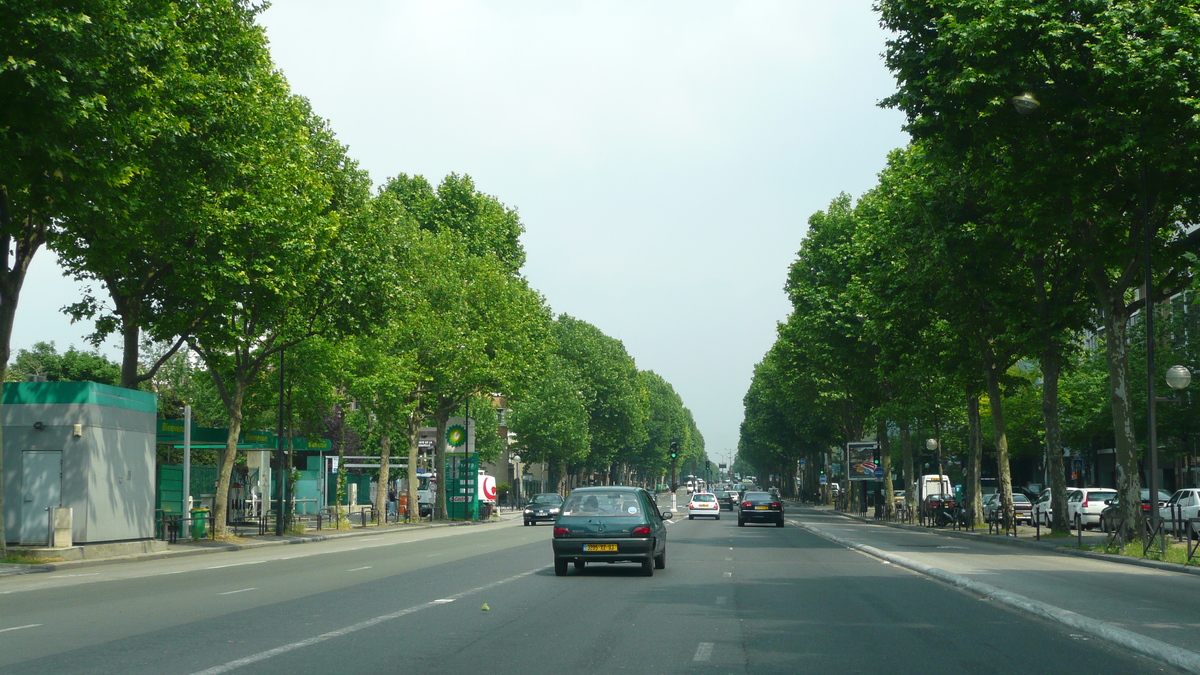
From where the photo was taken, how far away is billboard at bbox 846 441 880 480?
6100cm

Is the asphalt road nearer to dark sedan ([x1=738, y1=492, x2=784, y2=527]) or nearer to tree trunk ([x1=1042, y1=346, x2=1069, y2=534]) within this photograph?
tree trunk ([x1=1042, y1=346, x2=1069, y2=534])

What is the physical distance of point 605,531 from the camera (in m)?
20.2

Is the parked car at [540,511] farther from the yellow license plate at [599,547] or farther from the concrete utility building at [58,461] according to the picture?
the yellow license plate at [599,547]

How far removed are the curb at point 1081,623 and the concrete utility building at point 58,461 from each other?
756 inches

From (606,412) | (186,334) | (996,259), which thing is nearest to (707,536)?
(996,259)

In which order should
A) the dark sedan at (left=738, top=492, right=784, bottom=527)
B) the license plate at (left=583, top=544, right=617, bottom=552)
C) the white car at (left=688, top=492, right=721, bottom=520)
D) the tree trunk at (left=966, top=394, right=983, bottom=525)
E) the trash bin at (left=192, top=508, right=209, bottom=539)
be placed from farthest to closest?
the white car at (left=688, top=492, right=721, bottom=520), the dark sedan at (left=738, top=492, right=784, bottom=527), the tree trunk at (left=966, top=394, right=983, bottom=525), the trash bin at (left=192, top=508, right=209, bottom=539), the license plate at (left=583, top=544, right=617, bottom=552)

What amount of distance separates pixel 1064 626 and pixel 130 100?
17459 millimetres

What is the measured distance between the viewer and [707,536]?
39.7 metres

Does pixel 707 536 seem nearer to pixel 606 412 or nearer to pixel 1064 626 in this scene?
pixel 1064 626

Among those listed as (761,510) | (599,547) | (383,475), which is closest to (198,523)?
(383,475)

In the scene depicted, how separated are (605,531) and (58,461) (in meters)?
14.9

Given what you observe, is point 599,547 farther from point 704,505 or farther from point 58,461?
point 704,505

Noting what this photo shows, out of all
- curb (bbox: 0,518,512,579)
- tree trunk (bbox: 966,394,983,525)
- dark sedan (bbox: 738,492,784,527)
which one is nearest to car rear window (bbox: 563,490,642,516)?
curb (bbox: 0,518,512,579)

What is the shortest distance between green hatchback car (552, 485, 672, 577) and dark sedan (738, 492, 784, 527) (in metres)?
28.9
